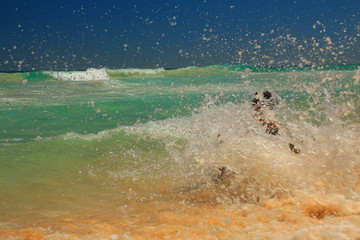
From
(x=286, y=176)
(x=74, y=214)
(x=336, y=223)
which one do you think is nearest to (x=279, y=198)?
(x=286, y=176)

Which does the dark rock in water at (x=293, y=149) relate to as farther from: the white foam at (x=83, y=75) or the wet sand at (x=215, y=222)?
the white foam at (x=83, y=75)

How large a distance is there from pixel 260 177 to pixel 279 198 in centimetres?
41

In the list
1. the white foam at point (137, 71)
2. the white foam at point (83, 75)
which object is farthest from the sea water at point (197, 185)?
the white foam at point (137, 71)

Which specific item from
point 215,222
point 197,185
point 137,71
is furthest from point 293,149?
point 137,71

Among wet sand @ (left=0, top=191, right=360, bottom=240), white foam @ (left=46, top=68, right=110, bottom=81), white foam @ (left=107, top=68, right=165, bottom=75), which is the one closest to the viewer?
wet sand @ (left=0, top=191, right=360, bottom=240)

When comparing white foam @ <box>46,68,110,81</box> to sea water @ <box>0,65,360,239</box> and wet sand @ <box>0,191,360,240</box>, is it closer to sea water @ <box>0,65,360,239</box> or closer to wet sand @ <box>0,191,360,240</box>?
sea water @ <box>0,65,360,239</box>

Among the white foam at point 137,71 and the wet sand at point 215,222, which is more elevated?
the white foam at point 137,71

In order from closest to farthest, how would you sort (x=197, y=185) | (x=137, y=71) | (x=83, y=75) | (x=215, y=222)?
1. (x=215, y=222)
2. (x=197, y=185)
3. (x=83, y=75)
4. (x=137, y=71)

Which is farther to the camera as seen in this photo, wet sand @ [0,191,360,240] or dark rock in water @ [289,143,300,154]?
dark rock in water @ [289,143,300,154]

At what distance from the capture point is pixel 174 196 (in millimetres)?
3492

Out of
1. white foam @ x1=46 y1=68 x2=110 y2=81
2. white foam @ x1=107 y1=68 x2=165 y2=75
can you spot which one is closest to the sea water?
white foam @ x1=46 y1=68 x2=110 y2=81

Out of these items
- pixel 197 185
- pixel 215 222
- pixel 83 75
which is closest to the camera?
pixel 215 222

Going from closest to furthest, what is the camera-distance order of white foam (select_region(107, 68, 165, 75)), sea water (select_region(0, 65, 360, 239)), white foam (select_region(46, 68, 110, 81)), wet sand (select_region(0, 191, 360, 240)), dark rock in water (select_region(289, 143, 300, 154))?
wet sand (select_region(0, 191, 360, 240))
sea water (select_region(0, 65, 360, 239))
dark rock in water (select_region(289, 143, 300, 154))
white foam (select_region(46, 68, 110, 81))
white foam (select_region(107, 68, 165, 75))

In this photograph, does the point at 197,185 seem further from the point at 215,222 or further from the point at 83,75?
the point at 83,75
